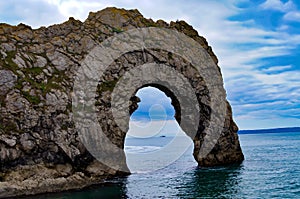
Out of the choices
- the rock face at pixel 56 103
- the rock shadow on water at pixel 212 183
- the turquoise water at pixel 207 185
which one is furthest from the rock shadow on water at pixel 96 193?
the rock shadow on water at pixel 212 183

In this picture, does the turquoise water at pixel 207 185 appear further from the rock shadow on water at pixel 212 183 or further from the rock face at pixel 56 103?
the rock face at pixel 56 103

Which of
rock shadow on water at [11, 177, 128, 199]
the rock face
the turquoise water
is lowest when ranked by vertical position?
rock shadow on water at [11, 177, 128, 199]

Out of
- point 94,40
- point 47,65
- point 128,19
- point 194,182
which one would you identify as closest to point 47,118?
point 47,65

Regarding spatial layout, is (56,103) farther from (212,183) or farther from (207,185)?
(212,183)

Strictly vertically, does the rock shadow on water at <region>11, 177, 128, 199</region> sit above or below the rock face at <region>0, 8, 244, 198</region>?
below

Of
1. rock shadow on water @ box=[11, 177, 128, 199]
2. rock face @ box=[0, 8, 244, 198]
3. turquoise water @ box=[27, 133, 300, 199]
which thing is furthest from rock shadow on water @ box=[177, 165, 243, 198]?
rock shadow on water @ box=[11, 177, 128, 199]

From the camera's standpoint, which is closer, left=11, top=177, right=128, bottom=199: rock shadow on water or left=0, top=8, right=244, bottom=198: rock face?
left=11, top=177, right=128, bottom=199: rock shadow on water

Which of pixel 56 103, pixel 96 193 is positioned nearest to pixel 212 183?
pixel 96 193

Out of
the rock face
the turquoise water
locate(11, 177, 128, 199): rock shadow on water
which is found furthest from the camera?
the rock face

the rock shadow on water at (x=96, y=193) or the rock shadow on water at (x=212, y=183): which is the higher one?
the rock shadow on water at (x=212, y=183)

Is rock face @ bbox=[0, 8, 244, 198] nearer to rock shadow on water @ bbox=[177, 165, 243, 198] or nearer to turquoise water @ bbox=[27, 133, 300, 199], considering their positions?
turquoise water @ bbox=[27, 133, 300, 199]
